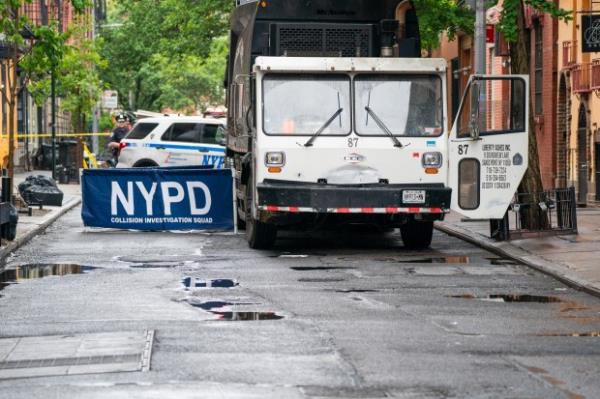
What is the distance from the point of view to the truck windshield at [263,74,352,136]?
19078 mm

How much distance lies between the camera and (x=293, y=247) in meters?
20.5

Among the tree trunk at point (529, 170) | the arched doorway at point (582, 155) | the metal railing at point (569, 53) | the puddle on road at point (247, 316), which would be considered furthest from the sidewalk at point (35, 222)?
the metal railing at point (569, 53)

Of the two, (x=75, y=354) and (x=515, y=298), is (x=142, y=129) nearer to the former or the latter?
(x=515, y=298)

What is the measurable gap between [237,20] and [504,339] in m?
13.2

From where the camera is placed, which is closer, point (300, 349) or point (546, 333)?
point (300, 349)

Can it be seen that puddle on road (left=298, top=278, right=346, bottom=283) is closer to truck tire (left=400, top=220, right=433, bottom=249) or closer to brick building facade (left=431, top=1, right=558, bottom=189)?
truck tire (left=400, top=220, right=433, bottom=249)

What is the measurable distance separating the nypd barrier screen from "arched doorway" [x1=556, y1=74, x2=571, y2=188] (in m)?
12.6

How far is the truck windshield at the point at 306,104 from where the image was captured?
19.1 meters

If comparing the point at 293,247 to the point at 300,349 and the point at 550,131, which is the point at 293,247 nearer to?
the point at 300,349

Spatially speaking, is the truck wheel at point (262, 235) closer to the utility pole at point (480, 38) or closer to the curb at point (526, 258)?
the curb at point (526, 258)

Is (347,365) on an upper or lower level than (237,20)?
lower

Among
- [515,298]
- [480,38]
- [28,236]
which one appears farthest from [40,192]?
[515,298]

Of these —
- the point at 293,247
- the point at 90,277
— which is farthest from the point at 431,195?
the point at 90,277

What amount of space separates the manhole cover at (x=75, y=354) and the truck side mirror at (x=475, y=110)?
8.56 metres
